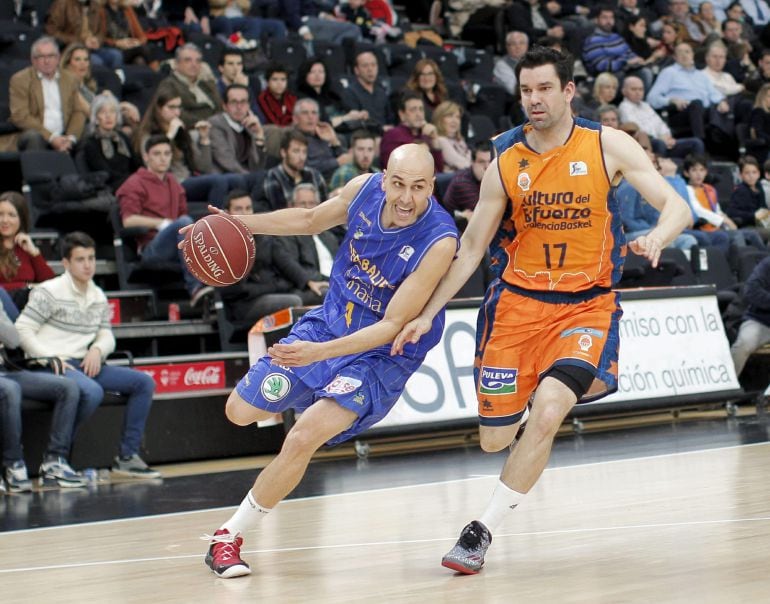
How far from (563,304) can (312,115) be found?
22.9 ft

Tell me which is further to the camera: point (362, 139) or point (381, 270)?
point (362, 139)

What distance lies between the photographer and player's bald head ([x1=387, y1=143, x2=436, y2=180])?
4.84m

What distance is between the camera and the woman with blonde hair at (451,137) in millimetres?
12359

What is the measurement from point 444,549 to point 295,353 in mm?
1226

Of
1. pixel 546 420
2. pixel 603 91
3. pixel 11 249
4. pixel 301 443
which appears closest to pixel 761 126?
pixel 603 91

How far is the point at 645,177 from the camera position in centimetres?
495

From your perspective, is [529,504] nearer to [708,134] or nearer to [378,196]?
[378,196]

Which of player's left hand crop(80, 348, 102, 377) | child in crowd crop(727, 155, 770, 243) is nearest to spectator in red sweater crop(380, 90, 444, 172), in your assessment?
child in crowd crop(727, 155, 770, 243)

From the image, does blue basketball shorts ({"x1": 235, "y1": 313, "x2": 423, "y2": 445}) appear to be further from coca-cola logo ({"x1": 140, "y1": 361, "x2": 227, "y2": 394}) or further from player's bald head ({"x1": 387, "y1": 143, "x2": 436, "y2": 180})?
coca-cola logo ({"x1": 140, "y1": 361, "x2": 227, "y2": 394})

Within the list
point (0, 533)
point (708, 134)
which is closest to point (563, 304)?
point (0, 533)

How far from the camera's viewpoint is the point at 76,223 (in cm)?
1050

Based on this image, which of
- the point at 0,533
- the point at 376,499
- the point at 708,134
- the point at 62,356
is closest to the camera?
the point at 0,533

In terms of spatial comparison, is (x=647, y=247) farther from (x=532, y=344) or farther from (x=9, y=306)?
(x=9, y=306)

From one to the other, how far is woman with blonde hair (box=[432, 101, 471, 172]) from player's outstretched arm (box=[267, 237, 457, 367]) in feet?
24.5
